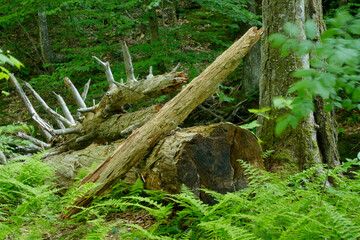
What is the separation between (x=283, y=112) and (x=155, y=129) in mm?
1942

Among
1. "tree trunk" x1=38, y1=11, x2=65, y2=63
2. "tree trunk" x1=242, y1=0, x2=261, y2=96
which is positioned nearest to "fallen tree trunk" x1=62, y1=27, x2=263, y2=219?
"tree trunk" x1=242, y1=0, x2=261, y2=96

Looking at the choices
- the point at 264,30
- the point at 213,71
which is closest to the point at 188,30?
the point at 264,30

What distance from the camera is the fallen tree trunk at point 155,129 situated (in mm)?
3822

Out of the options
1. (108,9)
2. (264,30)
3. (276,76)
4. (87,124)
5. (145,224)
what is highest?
(108,9)

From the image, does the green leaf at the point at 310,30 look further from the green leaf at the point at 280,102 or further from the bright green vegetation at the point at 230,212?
the bright green vegetation at the point at 230,212

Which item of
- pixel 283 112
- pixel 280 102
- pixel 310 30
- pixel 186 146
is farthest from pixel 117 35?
pixel 310 30

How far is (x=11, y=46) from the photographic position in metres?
13.1

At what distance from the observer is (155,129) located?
3.92 metres

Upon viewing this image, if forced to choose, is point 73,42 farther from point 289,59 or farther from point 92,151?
point 289,59

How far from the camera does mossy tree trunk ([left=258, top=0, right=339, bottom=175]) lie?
4.33 meters

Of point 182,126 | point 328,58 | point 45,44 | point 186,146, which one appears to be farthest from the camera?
point 45,44

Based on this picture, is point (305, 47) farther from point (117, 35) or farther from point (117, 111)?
point (117, 35)

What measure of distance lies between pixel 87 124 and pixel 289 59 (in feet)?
11.9

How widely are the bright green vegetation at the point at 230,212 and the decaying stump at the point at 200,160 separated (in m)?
0.23
